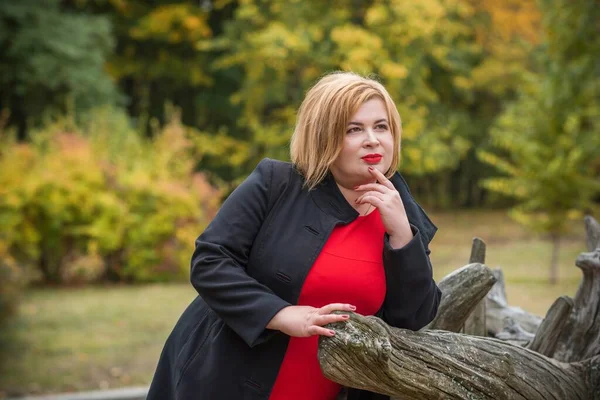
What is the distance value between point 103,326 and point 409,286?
23.6 feet

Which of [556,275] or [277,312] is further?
[556,275]

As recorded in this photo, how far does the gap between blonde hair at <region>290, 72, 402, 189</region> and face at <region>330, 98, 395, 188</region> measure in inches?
0.8

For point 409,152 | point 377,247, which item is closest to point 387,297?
point 377,247

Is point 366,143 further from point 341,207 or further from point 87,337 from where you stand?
point 87,337

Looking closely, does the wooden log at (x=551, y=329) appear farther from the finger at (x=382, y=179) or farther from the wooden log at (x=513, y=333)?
the finger at (x=382, y=179)

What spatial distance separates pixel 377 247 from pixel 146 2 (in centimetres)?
2139

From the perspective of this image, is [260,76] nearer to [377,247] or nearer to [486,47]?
[486,47]

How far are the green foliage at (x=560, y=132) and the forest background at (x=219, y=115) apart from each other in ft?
0.10

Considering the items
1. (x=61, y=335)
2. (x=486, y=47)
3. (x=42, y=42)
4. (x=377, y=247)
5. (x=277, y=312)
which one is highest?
(x=486, y=47)

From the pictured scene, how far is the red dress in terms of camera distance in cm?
211

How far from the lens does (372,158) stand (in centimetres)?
214

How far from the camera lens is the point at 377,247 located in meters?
2.16

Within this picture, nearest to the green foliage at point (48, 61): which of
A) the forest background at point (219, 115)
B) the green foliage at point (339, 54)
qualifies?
the forest background at point (219, 115)

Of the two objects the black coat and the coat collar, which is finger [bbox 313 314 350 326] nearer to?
the black coat
